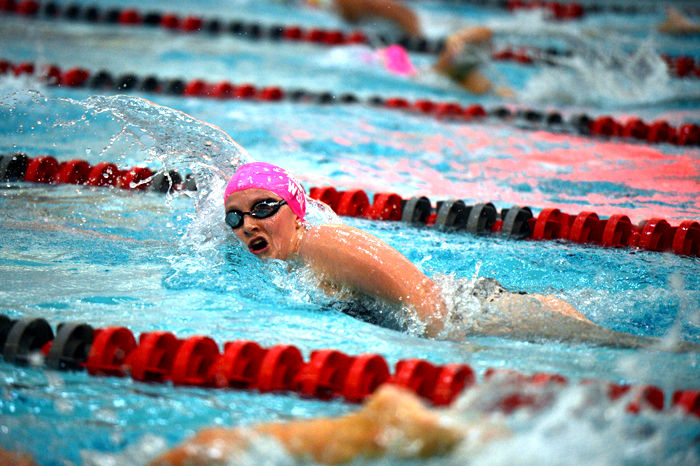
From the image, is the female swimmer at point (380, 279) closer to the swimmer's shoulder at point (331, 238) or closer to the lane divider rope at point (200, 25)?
the swimmer's shoulder at point (331, 238)

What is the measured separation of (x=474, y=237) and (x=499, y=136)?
241 cm

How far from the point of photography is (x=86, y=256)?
3.72 metres

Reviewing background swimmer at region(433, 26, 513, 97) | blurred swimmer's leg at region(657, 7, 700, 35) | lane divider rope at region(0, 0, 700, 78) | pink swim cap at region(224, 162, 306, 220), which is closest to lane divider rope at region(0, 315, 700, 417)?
pink swim cap at region(224, 162, 306, 220)

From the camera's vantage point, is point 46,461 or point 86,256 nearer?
point 46,461

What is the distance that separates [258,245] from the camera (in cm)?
316

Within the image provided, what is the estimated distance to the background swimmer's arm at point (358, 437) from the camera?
5.69ft

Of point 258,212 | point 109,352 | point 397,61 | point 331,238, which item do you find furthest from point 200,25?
point 109,352

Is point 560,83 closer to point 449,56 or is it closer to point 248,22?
point 449,56

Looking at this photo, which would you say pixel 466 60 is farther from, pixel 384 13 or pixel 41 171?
pixel 41 171

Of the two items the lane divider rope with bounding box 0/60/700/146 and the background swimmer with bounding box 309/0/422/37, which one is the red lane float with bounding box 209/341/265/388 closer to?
the lane divider rope with bounding box 0/60/700/146

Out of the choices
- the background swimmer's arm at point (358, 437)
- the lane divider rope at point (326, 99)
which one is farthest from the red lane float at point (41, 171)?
the background swimmer's arm at point (358, 437)

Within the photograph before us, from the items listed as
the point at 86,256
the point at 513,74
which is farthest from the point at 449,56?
the point at 86,256

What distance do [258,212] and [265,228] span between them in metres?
0.07

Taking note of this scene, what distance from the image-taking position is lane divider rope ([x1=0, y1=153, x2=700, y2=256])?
4023 mm
